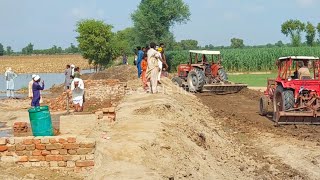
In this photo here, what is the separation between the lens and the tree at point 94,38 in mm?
43812

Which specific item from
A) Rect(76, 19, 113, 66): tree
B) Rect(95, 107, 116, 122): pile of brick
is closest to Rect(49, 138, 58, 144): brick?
Rect(95, 107, 116, 122): pile of brick

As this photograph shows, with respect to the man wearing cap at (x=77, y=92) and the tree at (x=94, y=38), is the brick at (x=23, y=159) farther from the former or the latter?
the tree at (x=94, y=38)

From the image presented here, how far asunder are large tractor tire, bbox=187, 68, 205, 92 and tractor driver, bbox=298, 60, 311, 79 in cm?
715

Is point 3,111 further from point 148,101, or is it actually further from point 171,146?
point 171,146

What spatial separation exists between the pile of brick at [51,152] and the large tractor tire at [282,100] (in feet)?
24.8

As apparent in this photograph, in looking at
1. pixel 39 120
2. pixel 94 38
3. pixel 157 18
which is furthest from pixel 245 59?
pixel 39 120

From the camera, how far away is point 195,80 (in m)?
22.7

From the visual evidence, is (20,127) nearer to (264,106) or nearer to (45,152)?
(45,152)

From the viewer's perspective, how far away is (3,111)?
21.1 meters

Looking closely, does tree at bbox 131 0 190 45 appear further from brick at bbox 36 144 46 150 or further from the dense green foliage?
brick at bbox 36 144 46 150

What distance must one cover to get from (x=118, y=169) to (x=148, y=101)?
6746 mm

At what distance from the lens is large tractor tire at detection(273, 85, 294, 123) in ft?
47.4

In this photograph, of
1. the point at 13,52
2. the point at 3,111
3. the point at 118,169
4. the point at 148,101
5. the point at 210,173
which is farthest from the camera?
the point at 13,52

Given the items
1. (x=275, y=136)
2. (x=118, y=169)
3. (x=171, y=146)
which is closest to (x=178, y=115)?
(x=275, y=136)
